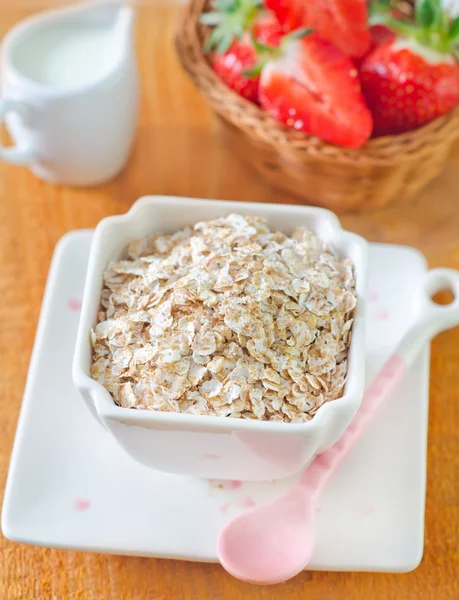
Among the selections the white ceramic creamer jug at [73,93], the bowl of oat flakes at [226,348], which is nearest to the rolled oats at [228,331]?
the bowl of oat flakes at [226,348]

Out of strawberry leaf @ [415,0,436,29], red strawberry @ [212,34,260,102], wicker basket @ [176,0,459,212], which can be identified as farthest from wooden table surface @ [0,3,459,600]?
strawberry leaf @ [415,0,436,29]

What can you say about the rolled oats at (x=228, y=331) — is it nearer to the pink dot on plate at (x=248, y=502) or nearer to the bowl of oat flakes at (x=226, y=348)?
the bowl of oat flakes at (x=226, y=348)

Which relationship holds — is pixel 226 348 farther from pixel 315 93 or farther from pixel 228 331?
pixel 315 93

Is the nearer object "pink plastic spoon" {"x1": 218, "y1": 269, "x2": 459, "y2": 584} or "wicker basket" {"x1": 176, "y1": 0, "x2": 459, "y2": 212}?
"pink plastic spoon" {"x1": 218, "y1": 269, "x2": 459, "y2": 584}

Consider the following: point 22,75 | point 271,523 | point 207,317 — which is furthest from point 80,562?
point 22,75

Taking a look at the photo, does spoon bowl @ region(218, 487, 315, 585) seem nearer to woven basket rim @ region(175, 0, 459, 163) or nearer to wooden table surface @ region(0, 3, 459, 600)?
wooden table surface @ region(0, 3, 459, 600)

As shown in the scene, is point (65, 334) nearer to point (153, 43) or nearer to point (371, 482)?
point (371, 482)
